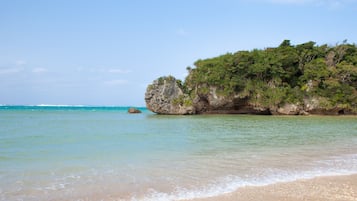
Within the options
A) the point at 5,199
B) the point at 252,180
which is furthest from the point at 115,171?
the point at 252,180

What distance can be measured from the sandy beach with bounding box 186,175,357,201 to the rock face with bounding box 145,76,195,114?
32981 mm

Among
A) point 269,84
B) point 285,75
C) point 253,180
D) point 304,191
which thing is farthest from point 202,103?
point 304,191

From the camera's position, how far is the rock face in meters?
38.9

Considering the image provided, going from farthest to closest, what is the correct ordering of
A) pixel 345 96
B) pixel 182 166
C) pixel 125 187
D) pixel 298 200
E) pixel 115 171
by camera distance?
1. pixel 345 96
2. pixel 182 166
3. pixel 115 171
4. pixel 125 187
5. pixel 298 200

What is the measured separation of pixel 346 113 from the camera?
3575cm

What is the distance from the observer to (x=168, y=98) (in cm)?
3931

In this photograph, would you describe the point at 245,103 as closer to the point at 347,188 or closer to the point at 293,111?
the point at 293,111

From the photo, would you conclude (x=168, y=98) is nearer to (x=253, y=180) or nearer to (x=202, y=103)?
(x=202, y=103)

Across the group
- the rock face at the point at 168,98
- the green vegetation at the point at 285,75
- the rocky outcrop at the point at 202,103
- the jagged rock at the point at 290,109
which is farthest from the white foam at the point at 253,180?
the rock face at the point at 168,98

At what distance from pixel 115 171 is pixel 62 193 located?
5.63ft

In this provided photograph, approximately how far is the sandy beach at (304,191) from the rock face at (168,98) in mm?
32981

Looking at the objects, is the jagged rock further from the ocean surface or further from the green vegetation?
the ocean surface

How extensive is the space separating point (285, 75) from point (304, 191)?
34599 millimetres

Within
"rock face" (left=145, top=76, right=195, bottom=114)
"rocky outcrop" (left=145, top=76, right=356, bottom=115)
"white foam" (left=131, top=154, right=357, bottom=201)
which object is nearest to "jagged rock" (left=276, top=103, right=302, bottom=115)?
"rocky outcrop" (left=145, top=76, right=356, bottom=115)
